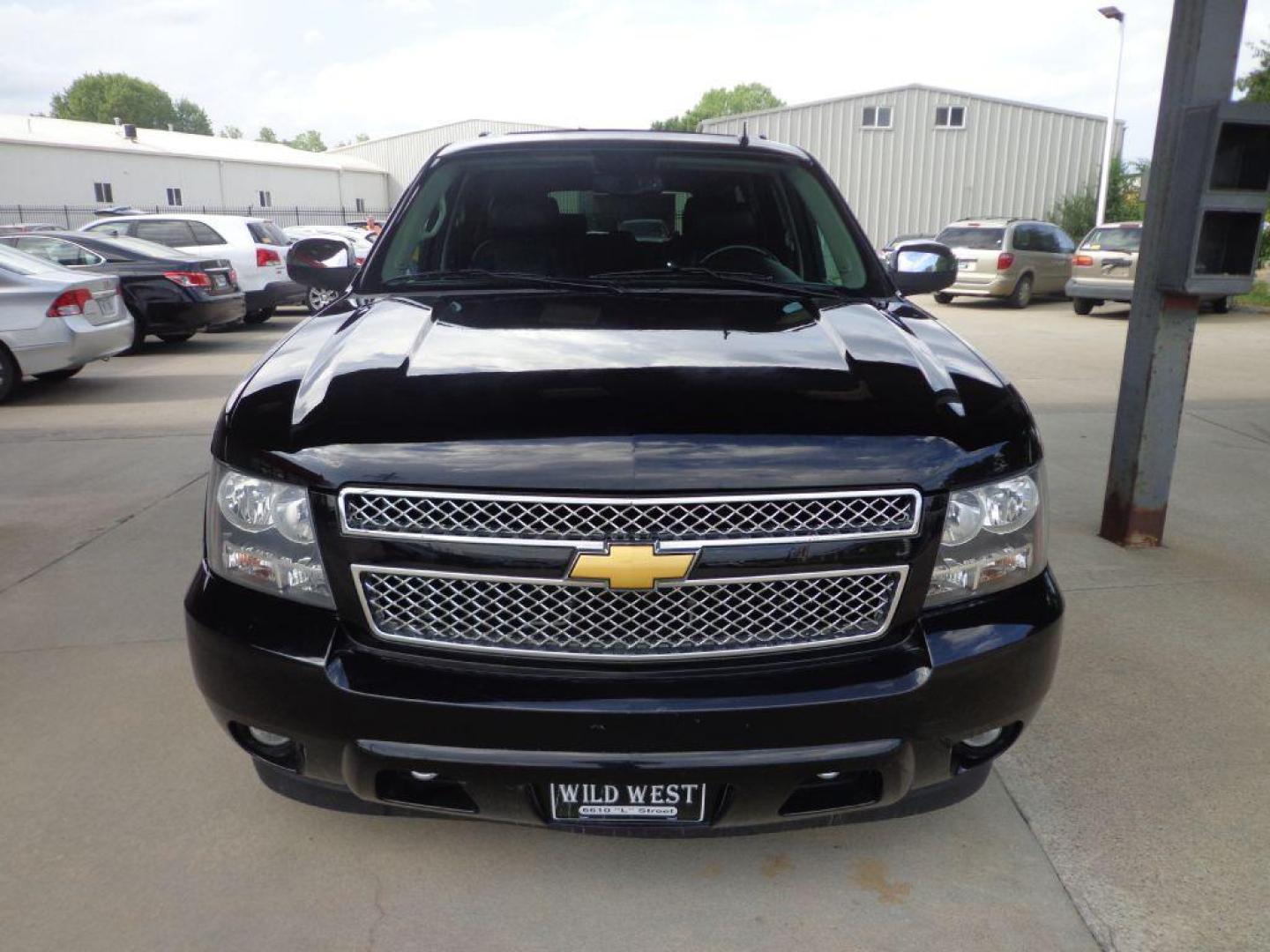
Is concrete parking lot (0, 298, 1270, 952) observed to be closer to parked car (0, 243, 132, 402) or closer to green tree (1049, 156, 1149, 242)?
parked car (0, 243, 132, 402)

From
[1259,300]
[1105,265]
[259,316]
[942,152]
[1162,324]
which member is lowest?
[1259,300]

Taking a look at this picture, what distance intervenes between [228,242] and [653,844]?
13809 millimetres

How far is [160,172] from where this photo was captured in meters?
44.8

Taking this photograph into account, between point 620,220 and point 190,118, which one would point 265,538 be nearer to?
point 620,220

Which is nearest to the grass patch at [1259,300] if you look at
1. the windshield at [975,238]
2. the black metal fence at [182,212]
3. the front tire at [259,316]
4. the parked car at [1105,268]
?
the parked car at [1105,268]

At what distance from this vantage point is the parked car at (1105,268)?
17.2m

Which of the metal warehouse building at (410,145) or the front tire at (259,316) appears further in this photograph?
the metal warehouse building at (410,145)

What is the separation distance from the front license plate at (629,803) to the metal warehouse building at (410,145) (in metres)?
58.9

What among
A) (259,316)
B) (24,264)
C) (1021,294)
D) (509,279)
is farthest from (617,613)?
(1021,294)

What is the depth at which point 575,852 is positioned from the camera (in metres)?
2.58

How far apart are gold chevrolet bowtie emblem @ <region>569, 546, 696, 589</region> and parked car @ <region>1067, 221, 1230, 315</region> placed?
671 inches

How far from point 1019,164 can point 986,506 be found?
108 ft

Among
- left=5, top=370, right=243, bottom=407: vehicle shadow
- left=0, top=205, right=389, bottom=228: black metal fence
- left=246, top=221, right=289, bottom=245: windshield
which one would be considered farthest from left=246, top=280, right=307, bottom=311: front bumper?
left=0, top=205, right=389, bottom=228: black metal fence

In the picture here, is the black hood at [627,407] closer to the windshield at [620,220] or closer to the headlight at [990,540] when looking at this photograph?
the headlight at [990,540]
